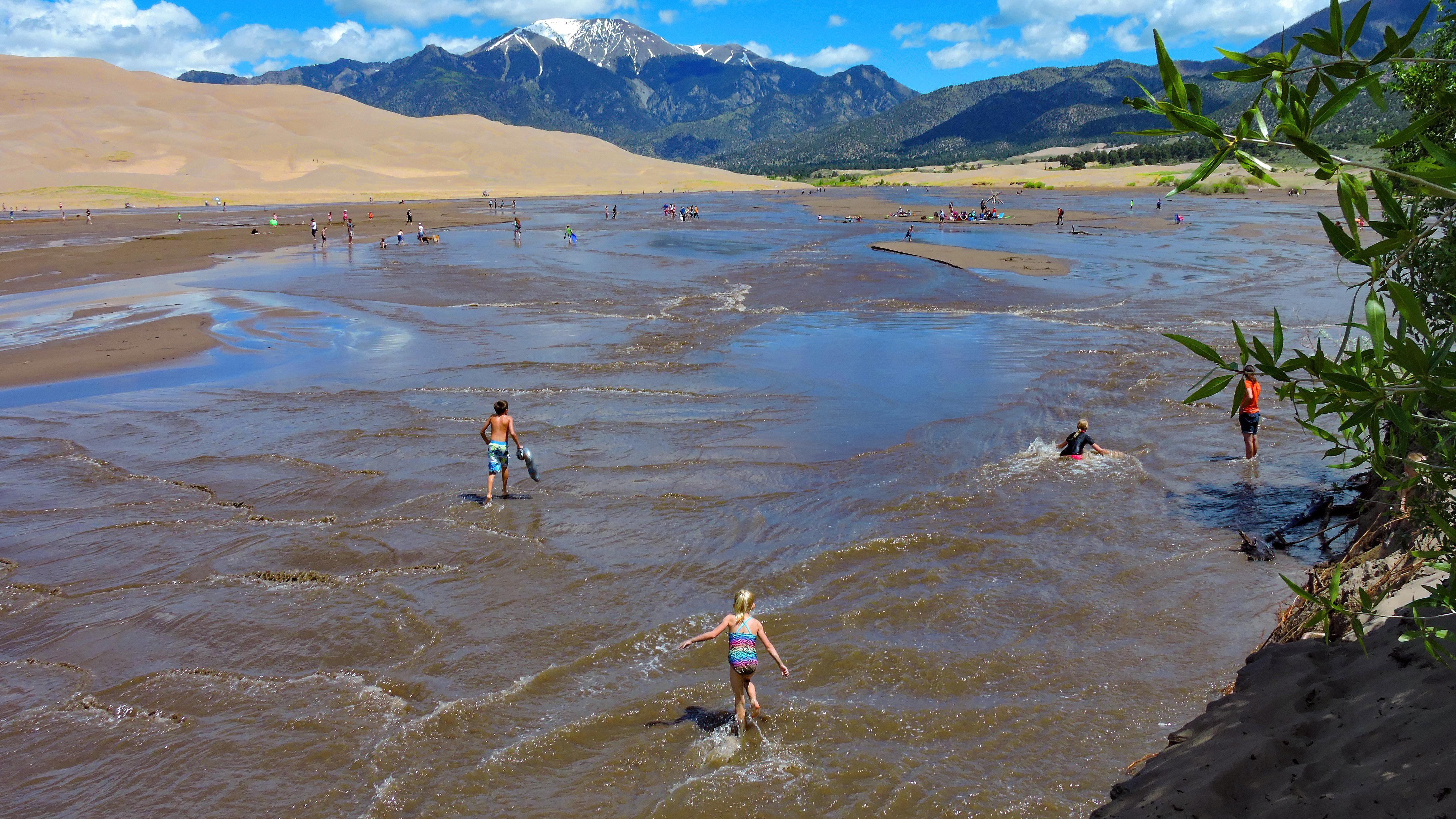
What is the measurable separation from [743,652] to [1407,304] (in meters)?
4.80

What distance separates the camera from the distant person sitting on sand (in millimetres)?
11688

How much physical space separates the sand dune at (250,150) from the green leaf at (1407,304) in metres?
86.0

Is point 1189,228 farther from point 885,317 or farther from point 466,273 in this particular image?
point 466,273

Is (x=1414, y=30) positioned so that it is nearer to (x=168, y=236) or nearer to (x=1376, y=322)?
(x=1376, y=322)

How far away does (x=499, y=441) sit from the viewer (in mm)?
10852

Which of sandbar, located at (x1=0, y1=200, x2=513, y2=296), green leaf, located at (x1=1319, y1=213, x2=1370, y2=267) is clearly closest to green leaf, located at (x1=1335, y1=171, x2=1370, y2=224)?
green leaf, located at (x1=1319, y1=213, x2=1370, y2=267)

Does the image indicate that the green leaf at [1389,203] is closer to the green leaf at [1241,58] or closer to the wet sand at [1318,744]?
the green leaf at [1241,58]

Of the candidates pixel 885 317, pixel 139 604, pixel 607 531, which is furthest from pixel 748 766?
pixel 885 317

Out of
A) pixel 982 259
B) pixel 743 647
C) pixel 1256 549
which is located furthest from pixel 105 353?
pixel 982 259

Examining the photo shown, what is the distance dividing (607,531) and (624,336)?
11717 millimetres

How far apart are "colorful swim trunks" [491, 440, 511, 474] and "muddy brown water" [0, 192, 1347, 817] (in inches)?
19.8

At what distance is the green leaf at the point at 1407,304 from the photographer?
7.09 ft

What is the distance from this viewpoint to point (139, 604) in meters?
8.38

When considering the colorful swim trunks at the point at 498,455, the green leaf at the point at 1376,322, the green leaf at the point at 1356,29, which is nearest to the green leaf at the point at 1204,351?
the green leaf at the point at 1376,322
